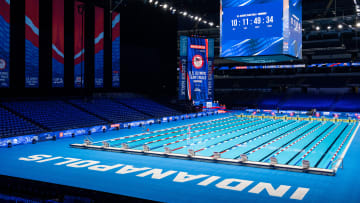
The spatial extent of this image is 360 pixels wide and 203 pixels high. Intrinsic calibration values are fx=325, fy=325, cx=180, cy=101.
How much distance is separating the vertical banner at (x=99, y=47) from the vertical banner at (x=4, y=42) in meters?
7.10

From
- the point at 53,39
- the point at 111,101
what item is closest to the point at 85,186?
the point at 53,39

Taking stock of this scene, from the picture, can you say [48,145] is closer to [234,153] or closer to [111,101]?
[234,153]

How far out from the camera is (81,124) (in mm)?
20375

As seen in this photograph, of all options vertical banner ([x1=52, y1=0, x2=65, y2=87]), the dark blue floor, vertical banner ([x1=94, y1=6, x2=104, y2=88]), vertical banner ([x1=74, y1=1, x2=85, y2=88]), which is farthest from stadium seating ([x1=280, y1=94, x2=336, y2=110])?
vertical banner ([x1=52, y1=0, x2=65, y2=87])

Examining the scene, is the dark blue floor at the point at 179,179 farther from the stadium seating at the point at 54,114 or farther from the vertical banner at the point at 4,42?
the vertical banner at the point at 4,42

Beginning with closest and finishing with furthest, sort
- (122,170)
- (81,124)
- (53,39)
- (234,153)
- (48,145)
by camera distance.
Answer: (122,170) < (234,153) < (48,145) < (81,124) < (53,39)

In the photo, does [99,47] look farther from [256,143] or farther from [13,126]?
[256,143]

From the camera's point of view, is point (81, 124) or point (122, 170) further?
point (81, 124)

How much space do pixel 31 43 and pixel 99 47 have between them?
19.2 feet

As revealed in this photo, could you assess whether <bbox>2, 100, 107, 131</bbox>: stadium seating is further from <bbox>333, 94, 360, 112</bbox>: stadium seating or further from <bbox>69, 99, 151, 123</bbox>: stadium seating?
<bbox>333, 94, 360, 112</bbox>: stadium seating

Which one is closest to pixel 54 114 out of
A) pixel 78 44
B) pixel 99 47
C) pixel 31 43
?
pixel 31 43

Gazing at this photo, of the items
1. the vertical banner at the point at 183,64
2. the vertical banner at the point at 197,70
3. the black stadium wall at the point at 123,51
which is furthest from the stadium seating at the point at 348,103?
the vertical banner at the point at 197,70

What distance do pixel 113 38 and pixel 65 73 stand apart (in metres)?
5.41

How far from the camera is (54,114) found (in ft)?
67.2
